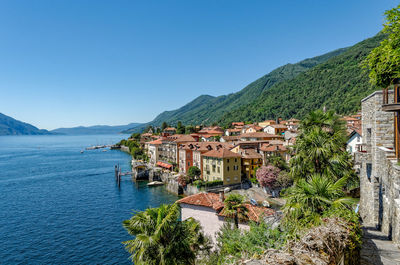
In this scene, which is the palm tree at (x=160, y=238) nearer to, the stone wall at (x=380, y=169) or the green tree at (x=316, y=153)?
the green tree at (x=316, y=153)

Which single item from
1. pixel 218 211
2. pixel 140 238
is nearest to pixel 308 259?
pixel 140 238

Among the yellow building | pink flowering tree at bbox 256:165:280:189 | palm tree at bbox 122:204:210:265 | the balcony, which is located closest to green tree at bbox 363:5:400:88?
the balcony

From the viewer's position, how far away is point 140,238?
1525 cm

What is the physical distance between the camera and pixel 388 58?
422 inches

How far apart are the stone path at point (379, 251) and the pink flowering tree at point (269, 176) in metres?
35.1

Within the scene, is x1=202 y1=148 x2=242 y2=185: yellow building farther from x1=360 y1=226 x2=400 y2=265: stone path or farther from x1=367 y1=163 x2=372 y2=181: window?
x1=360 y1=226 x2=400 y2=265: stone path

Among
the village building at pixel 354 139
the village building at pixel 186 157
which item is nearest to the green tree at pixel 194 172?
the village building at pixel 186 157

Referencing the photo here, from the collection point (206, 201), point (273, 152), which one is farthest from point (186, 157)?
point (206, 201)

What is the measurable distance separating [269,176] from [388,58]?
39.4 metres

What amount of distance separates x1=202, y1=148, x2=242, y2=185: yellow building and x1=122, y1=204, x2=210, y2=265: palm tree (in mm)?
38280

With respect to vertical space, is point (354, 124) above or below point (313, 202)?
above

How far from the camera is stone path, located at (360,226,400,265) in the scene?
30.9 ft

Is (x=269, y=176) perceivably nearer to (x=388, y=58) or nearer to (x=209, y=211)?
(x=209, y=211)

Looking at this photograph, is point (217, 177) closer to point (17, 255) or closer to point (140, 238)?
point (17, 255)
